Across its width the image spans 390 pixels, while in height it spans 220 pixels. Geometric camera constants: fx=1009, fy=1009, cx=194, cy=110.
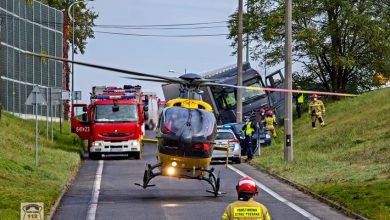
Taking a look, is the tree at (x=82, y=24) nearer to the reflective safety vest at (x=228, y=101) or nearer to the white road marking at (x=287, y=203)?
the reflective safety vest at (x=228, y=101)

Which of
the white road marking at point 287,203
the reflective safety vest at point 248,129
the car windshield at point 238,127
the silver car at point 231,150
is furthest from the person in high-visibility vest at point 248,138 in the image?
the white road marking at point 287,203

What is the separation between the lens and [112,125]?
140ft

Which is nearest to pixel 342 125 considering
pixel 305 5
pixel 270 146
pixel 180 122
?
pixel 270 146

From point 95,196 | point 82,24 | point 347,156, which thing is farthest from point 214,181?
point 82,24

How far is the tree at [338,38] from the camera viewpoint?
Answer: 58.8 metres

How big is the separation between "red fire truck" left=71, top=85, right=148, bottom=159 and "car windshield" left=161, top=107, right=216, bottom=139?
56.3 ft

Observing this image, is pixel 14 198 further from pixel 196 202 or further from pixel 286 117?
pixel 286 117

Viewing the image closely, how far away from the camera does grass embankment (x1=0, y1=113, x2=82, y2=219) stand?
2328cm

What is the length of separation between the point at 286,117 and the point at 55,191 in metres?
13.6

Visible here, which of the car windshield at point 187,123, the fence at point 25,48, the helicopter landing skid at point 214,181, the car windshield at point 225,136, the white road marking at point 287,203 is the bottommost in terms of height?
the white road marking at point 287,203

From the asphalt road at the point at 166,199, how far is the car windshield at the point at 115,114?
7781 mm

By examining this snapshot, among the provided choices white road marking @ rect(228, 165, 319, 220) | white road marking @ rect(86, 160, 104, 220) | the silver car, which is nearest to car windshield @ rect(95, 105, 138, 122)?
the silver car

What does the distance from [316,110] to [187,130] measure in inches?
1023

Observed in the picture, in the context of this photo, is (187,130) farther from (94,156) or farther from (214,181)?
(94,156)
